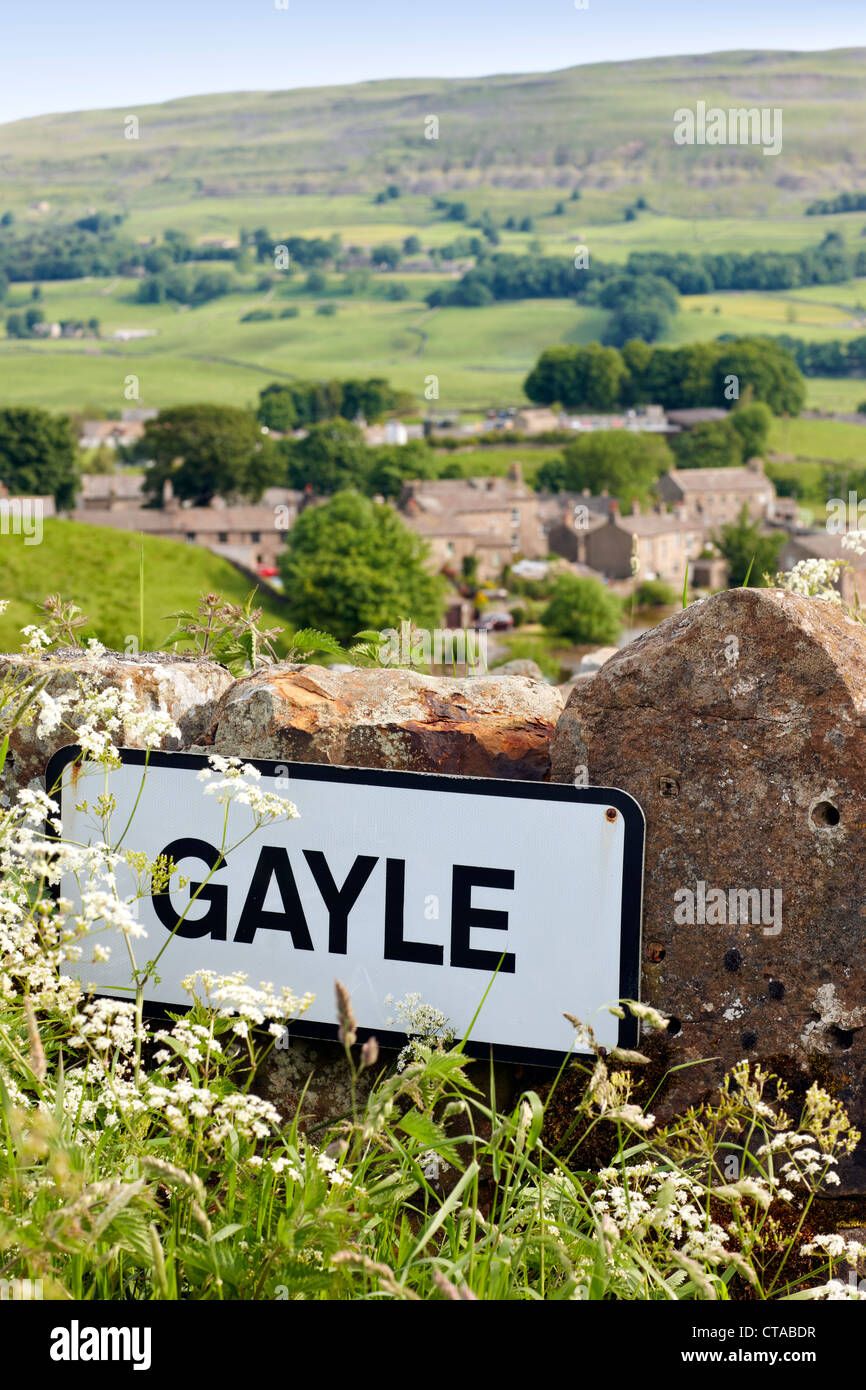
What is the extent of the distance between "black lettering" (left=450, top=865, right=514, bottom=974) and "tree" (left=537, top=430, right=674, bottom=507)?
140 meters

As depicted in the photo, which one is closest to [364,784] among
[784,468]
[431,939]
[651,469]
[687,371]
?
[431,939]

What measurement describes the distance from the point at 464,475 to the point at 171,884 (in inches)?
5726

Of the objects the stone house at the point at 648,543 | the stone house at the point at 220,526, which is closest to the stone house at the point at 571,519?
the stone house at the point at 648,543

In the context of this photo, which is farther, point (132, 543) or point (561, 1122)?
point (132, 543)

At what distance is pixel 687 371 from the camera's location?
618 ft

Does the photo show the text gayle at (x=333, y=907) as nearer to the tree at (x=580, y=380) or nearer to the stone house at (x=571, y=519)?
the stone house at (x=571, y=519)

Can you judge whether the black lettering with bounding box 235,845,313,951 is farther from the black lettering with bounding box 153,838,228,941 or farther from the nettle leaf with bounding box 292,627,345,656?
the nettle leaf with bounding box 292,627,345,656

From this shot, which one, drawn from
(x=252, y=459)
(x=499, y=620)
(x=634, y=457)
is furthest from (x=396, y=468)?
(x=499, y=620)

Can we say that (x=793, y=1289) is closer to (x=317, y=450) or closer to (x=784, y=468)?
(x=317, y=450)

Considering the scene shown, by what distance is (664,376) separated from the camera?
19050cm

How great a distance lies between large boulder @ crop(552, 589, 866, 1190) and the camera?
12.0 ft

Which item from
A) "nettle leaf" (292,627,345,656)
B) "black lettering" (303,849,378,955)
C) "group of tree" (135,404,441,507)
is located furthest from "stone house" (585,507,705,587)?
"black lettering" (303,849,378,955)
